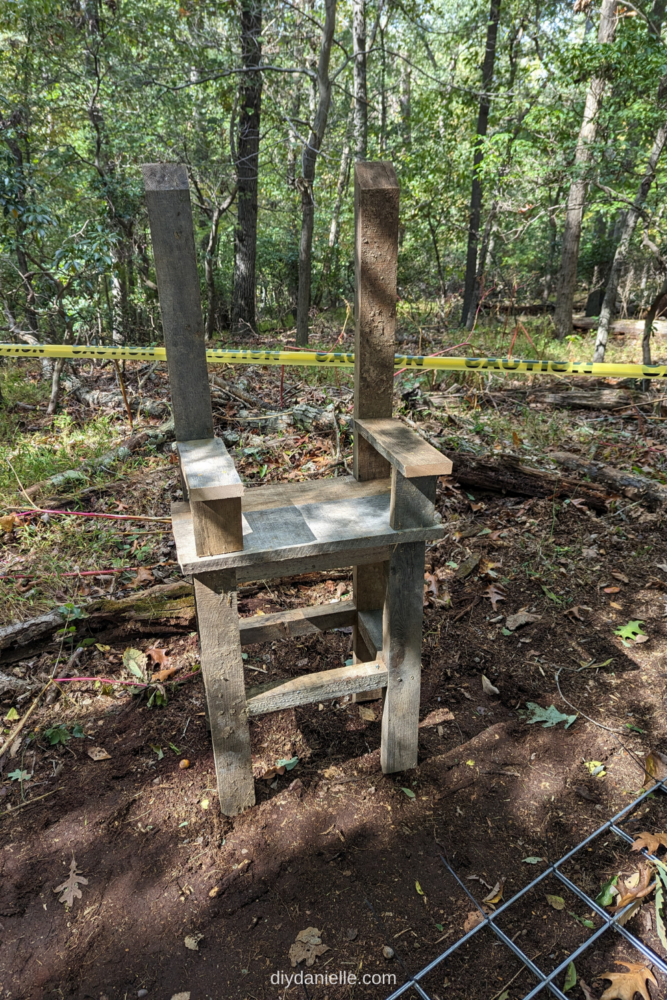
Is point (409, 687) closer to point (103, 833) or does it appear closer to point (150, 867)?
point (150, 867)

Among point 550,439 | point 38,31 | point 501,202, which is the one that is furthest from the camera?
point 501,202

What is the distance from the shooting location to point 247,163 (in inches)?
349

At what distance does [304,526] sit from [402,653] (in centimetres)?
66

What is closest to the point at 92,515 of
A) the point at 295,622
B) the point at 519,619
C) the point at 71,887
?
the point at 295,622

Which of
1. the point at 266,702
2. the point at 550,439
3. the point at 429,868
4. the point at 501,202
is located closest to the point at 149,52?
the point at 501,202

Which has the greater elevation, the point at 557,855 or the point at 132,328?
the point at 132,328

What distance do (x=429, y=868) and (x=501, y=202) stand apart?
12894 millimetres

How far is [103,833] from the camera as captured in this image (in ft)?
6.94

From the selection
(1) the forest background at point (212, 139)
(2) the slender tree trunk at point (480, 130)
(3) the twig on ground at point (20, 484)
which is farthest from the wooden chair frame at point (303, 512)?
(2) the slender tree trunk at point (480, 130)

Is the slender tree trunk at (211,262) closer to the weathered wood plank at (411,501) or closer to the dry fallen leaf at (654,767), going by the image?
the weathered wood plank at (411,501)

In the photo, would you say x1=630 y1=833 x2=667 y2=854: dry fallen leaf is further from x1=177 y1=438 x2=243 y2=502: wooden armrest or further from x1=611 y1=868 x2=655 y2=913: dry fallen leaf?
x1=177 y1=438 x2=243 y2=502: wooden armrest

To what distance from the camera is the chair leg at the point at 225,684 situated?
1803mm

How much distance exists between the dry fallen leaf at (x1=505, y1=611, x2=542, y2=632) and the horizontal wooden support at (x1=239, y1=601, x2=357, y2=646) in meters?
1.03

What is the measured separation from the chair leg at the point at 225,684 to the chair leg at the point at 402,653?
556mm
